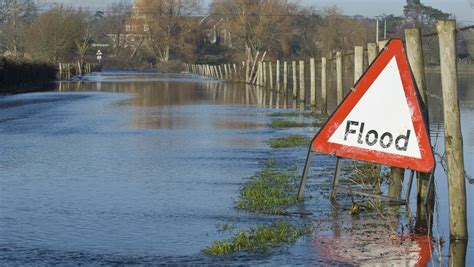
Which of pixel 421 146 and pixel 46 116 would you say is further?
pixel 46 116

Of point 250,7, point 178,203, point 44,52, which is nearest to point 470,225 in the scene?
point 178,203

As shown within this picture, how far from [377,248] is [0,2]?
127 m

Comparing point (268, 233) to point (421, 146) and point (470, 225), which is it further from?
point (470, 225)

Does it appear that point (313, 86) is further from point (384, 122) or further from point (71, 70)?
point (71, 70)

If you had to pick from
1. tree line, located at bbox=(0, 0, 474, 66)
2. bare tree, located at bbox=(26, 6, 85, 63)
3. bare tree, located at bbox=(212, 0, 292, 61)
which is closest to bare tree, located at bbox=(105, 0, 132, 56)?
tree line, located at bbox=(0, 0, 474, 66)

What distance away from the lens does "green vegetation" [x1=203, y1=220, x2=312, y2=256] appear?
9.26 metres

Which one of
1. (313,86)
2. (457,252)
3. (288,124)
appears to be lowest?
(288,124)

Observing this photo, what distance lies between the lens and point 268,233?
391 inches

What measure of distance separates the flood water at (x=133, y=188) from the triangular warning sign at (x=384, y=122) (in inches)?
36.9

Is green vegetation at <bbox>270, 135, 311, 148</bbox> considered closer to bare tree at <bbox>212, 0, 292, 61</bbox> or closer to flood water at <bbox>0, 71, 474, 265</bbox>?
flood water at <bbox>0, 71, 474, 265</bbox>

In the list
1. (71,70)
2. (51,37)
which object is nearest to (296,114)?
(51,37)

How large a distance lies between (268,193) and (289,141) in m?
8.16

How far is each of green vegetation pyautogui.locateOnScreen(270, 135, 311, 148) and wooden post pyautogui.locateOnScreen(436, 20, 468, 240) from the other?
10310mm

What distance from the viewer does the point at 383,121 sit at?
409 inches
